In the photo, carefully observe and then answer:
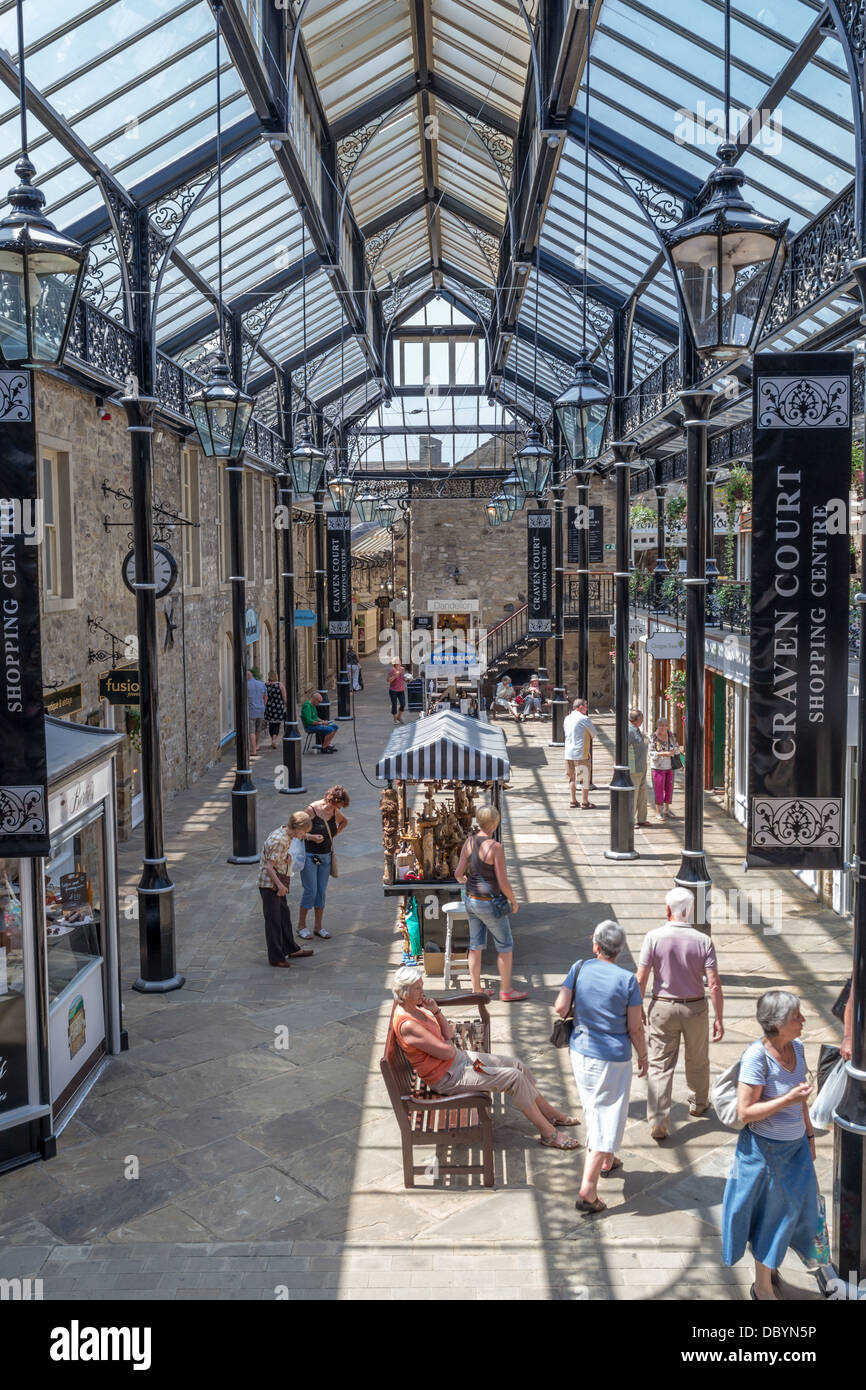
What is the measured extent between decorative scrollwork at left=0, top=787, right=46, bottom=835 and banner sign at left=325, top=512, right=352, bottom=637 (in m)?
19.5

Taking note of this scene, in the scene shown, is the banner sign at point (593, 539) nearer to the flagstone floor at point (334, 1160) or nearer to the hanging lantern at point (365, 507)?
the hanging lantern at point (365, 507)

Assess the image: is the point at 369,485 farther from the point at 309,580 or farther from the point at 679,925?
the point at 679,925

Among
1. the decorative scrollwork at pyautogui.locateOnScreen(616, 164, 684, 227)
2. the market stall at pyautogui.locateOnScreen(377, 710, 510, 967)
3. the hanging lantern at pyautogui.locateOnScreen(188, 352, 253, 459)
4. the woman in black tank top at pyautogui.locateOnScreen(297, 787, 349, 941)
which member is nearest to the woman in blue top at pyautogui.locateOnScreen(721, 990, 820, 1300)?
the market stall at pyautogui.locateOnScreen(377, 710, 510, 967)

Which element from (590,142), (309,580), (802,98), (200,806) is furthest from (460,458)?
(802,98)

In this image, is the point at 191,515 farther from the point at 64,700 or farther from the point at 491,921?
the point at 491,921

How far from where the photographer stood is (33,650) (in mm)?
6098

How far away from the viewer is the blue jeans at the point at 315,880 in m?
10.4

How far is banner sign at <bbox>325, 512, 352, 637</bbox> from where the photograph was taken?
25.6 meters

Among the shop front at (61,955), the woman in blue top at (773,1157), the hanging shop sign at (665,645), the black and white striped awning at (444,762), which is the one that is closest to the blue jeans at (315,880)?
the black and white striped awning at (444,762)

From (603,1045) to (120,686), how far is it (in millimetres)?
8828

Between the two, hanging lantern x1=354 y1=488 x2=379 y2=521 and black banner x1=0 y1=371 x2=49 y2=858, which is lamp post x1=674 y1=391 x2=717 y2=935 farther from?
hanging lantern x1=354 y1=488 x2=379 y2=521

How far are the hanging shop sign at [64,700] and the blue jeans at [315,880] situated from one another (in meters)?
3.19

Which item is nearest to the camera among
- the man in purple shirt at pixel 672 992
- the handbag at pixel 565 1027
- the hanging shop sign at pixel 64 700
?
the handbag at pixel 565 1027

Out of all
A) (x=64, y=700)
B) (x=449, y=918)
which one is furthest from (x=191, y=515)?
(x=449, y=918)
